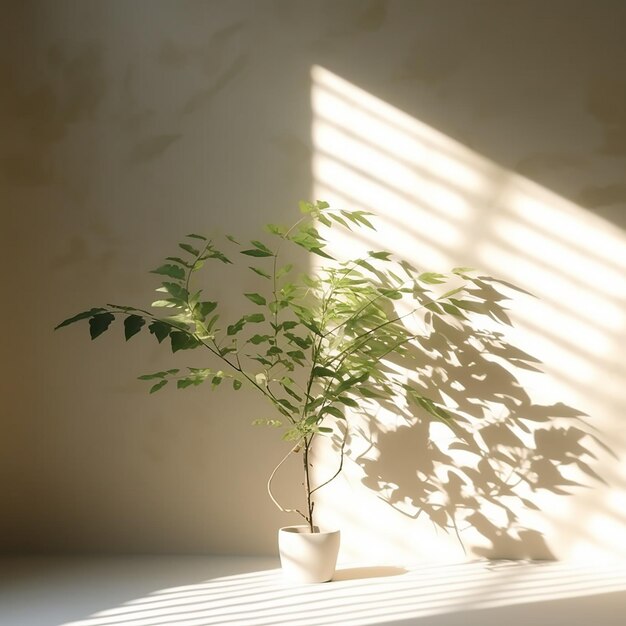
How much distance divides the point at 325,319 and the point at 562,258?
75 centimetres

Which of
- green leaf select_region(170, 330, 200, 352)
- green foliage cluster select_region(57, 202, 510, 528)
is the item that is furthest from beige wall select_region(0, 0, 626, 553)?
green leaf select_region(170, 330, 200, 352)

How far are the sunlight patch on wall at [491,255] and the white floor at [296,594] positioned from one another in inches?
5.5

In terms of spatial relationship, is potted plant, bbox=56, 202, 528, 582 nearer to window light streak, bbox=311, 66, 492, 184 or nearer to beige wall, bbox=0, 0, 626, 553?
beige wall, bbox=0, 0, 626, 553

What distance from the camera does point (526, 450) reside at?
8.14 feet

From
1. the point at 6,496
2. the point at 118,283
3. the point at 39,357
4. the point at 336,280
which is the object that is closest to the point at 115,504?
the point at 6,496

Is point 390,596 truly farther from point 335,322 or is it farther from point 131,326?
point 131,326

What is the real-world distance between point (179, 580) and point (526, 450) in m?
1.09

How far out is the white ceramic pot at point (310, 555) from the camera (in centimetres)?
225

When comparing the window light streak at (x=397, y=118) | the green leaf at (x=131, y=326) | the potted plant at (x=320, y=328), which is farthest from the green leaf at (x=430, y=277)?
the green leaf at (x=131, y=326)

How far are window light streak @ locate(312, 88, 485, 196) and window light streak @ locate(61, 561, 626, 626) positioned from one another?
1083 mm

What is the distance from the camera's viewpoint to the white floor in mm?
1920

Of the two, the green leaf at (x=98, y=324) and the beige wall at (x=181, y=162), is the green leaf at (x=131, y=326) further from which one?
the beige wall at (x=181, y=162)

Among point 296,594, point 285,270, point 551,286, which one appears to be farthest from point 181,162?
point 296,594

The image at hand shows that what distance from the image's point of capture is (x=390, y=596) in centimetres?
211
